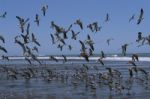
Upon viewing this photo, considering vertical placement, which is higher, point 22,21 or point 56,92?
point 22,21

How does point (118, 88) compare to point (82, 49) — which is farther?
point (118, 88)

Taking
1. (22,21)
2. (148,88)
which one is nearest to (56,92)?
(148,88)

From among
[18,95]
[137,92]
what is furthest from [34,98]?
[137,92]

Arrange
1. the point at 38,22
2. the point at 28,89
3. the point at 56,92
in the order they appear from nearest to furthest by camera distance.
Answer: the point at 38,22 < the point at 56,92 < the point at 28,89

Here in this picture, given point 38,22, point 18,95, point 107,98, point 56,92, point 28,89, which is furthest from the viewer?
point 28,89

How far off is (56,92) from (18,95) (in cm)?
338

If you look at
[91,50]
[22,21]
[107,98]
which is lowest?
[107,98]

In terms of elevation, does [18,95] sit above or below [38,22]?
below

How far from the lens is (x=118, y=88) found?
113ft

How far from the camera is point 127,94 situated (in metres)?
33.7

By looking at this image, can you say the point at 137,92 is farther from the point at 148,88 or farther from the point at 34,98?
the point at 34,98

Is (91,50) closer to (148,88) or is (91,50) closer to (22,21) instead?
(22,21)

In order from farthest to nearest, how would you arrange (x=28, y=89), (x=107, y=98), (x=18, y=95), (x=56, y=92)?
(x=28, y=89) < (x=56, y=92) < (x=18, y=95) < (x=107, y=98)

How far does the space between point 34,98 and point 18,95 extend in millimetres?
2342
